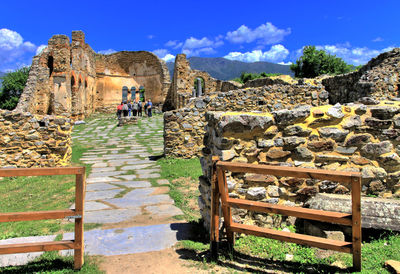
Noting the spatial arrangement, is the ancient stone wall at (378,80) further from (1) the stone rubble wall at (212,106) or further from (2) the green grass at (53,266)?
(2) the green grass at (53,266)

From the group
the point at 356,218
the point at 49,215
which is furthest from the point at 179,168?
the point at 356,218

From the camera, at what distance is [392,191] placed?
3.49 meters

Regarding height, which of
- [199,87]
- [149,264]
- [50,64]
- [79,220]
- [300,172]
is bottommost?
[149,264]

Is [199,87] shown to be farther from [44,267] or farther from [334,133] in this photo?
[44,267]

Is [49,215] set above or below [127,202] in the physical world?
above

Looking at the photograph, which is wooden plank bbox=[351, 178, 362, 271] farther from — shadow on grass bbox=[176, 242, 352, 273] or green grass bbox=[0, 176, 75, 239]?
green grass bbox=[0, 176, 75, 239]

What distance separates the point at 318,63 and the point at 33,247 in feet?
129

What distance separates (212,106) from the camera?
29.4ft

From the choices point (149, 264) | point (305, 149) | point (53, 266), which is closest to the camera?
point (53, 266)

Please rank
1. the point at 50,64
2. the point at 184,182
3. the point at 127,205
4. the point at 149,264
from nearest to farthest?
the point at 149,264 → the point at 127,205 → the point at 184,182 → the point at 50,64

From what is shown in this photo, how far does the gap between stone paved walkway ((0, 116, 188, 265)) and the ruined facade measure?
11.6 metres

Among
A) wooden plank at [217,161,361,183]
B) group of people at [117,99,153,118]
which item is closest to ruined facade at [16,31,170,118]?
group of people at [117,99,153,118]

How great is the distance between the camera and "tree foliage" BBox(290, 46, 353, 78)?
36.9 metres

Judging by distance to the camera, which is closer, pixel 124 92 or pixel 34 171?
pixel 34 171
